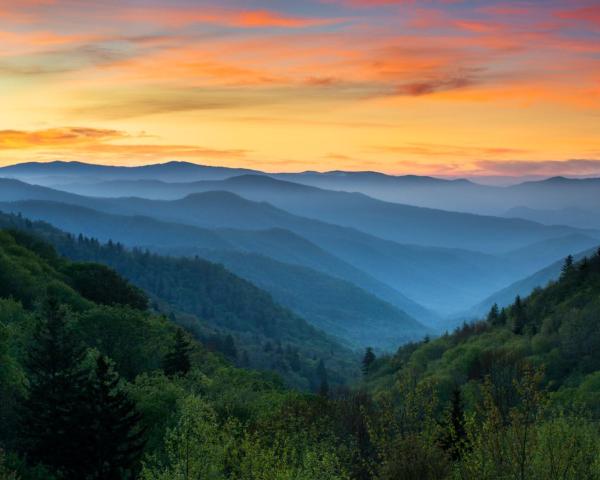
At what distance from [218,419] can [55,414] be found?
13.8 metres

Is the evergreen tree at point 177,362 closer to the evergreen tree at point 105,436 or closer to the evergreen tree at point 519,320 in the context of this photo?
the evergreen tree at point 105,436

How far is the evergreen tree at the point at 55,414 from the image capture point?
40.2m

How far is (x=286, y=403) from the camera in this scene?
181ft

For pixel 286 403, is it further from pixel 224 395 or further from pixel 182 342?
pixel 182 342

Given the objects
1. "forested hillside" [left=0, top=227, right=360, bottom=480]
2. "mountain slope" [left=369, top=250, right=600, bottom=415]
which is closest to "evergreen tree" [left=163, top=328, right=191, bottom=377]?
"forested hillside" [left=0, top=227, right=360, bottom=480]

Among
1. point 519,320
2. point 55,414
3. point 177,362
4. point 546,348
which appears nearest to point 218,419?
point 55,414

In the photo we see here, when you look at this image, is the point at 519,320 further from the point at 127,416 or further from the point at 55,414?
the point at 55,414

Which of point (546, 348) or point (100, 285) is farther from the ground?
point (100, 285)

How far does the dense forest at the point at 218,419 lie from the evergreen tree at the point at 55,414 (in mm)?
88

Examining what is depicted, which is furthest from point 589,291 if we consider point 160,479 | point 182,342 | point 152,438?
point 160,479

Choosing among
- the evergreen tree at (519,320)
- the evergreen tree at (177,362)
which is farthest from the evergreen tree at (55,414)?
the evergreen tree at (519,320)

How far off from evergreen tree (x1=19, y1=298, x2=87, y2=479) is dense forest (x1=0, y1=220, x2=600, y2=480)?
0.29 ft

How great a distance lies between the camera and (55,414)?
4191 cm

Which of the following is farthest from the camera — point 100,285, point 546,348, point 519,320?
point 519,320
